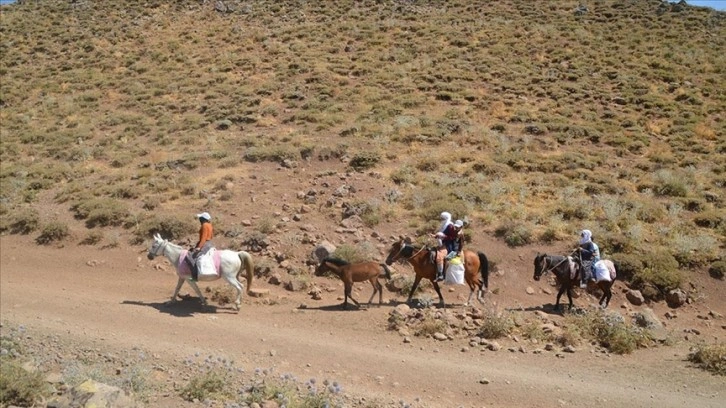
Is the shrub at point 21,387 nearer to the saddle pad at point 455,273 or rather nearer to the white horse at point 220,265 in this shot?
the white horse at point 220,265

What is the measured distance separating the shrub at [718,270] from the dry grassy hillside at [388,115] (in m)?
0.07

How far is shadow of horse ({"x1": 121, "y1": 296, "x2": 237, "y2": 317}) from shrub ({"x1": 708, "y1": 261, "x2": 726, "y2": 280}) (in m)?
13.1

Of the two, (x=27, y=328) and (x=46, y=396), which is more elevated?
(x=46, y=396)

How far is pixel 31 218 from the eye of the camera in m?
18.7

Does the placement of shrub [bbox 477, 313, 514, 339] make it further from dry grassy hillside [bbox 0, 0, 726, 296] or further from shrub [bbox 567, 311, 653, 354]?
dry grassy hillside [bbox 0, 0, 726, 296]

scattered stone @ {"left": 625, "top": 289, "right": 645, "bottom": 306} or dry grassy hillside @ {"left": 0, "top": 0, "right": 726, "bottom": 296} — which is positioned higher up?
dry grassy hillside @ {"left": 0, "top": 0, "right": 726, "bottom": 296}

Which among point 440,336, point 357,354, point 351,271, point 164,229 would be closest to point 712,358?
point 440,336

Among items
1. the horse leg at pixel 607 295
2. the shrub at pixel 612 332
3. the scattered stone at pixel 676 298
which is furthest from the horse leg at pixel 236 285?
the scattered stone at pixel 676 298

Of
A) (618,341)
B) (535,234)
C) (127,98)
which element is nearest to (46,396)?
(618,341)

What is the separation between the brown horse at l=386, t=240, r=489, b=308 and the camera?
12742 millimetres

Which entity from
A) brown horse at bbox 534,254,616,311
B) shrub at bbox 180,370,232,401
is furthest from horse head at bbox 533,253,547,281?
shrub at bbox 180,370,232,401

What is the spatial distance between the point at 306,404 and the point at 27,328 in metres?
6.57

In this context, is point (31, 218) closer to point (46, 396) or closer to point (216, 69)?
point (46, 396)

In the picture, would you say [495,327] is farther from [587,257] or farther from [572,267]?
[587,257]
